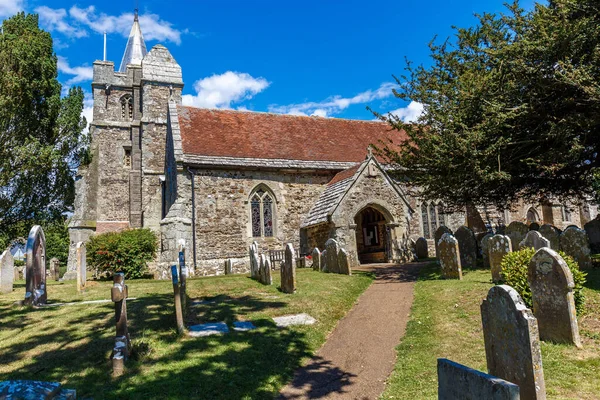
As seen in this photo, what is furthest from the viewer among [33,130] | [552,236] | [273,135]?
[273,135]

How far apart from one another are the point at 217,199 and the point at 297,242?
4220 millimetres

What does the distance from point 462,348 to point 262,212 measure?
44.6 feet

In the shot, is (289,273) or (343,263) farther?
(343,263)

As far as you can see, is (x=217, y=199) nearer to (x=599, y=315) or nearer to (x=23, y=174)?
(x=23, y=174)

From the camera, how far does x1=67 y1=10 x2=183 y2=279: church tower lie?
83.4ft

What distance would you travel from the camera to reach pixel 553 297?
5.84 meters

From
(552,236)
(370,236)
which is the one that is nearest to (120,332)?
(552,236)

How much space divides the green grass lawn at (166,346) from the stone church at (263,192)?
23.1 feet

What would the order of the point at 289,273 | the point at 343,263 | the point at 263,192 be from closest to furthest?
the point at 289,273 < the point at 343,263 < the point at 263,192

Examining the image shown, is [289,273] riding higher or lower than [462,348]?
higher

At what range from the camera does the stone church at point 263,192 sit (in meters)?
17.0

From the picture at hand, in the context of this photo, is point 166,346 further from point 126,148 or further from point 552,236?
point 126,148

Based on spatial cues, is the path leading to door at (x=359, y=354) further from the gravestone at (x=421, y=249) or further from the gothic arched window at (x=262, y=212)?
the gothic arched window at (x=262, y=212)

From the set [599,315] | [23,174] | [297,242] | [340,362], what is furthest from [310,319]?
[23,174]
